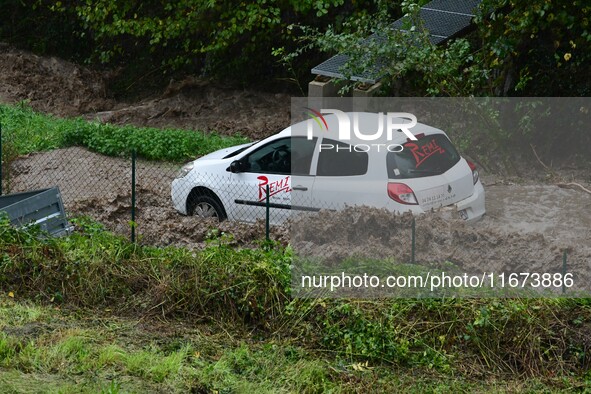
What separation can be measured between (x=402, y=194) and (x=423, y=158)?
23.4 inches

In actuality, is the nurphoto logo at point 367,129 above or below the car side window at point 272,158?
above

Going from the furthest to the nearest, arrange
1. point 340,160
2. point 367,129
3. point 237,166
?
point 237,166 → point 367,129 → point 340,160

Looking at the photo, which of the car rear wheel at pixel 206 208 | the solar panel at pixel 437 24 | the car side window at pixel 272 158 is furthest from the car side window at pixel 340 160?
the solar panel at pixel 437 24

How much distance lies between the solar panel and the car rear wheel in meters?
3.64

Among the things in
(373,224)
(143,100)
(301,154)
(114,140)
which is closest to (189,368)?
(373,224)

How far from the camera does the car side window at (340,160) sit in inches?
489

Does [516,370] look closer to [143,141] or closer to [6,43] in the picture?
[143,141]

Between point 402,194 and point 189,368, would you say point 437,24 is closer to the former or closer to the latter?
point 402,194

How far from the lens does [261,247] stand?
1191 cm

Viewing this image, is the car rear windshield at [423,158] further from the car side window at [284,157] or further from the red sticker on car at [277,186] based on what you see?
the red sticker on car at [277,186]

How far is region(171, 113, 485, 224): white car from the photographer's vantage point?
40.1 ft

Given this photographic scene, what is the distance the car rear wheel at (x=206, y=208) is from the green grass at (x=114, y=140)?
3191 millimetres

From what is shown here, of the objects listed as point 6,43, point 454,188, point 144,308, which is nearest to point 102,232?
point 144,308

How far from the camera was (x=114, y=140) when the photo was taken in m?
17.1
